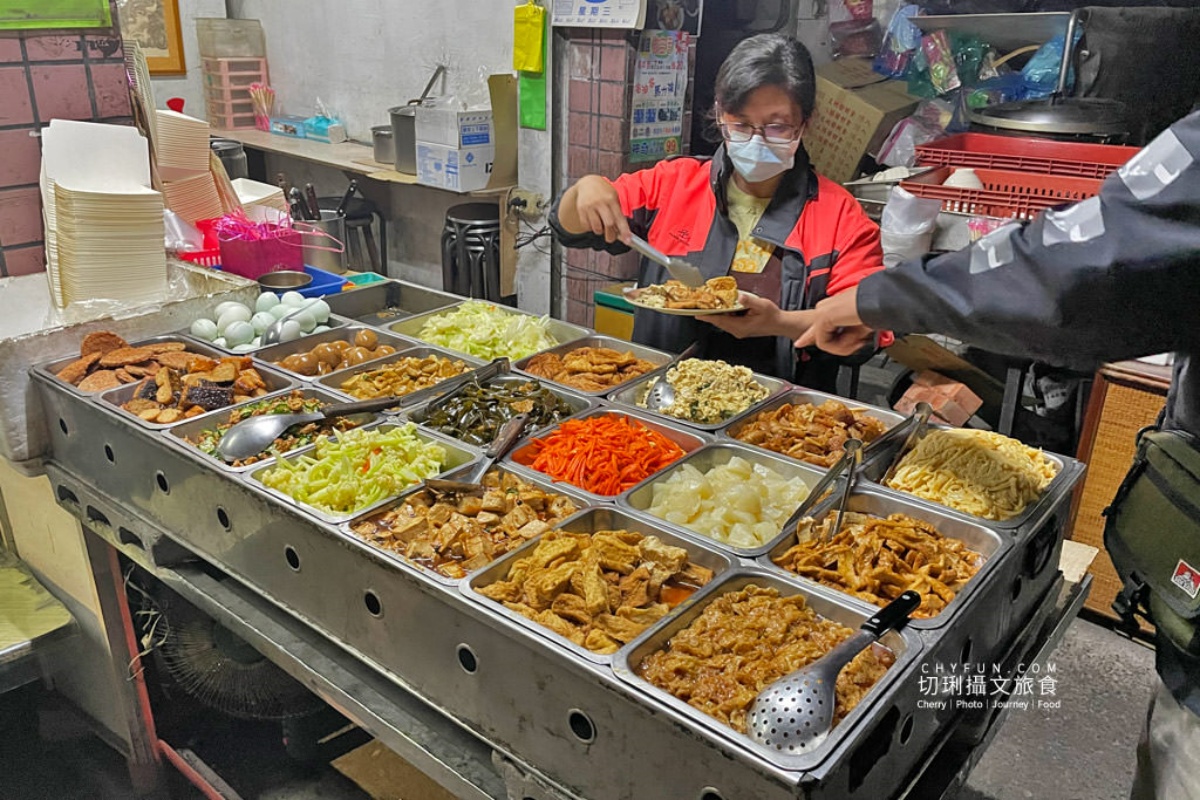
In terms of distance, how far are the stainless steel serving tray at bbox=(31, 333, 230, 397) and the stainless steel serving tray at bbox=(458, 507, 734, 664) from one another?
4.55 ft

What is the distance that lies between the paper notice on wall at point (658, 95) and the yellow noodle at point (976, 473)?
364 cm

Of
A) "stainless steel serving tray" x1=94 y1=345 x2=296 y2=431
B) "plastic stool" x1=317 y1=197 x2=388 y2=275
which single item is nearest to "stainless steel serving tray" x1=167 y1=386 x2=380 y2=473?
"stainless steel serving tray" x1=94 y1=345 x2=296 y2=431

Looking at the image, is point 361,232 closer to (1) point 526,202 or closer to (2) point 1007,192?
(1) point 526,202

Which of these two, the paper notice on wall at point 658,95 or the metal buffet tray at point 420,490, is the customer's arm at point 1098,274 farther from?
the paper notice on wall at point 658,95

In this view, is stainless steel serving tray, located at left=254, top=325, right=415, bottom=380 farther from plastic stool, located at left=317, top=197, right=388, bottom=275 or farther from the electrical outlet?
plastic stool, located at left=317, top=197, right=388, bottom=275

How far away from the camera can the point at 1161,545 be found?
1.58m

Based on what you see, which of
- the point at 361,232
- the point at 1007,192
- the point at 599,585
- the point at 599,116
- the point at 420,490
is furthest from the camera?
the point at 361,232

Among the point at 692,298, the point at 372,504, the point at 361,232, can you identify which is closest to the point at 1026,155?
the point at 692,298

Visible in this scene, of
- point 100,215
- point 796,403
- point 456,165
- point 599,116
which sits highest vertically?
point 599,116

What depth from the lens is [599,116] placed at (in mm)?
5234

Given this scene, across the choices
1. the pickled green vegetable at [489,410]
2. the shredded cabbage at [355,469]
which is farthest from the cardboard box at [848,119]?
the shredded cabbage at [355,469]

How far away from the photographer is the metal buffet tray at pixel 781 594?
1.18 m

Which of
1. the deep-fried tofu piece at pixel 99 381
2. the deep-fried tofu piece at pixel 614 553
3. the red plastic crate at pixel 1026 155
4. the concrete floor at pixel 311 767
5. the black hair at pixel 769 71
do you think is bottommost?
the concrete floor at pixel 311 767

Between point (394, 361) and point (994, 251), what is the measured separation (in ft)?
5.92
